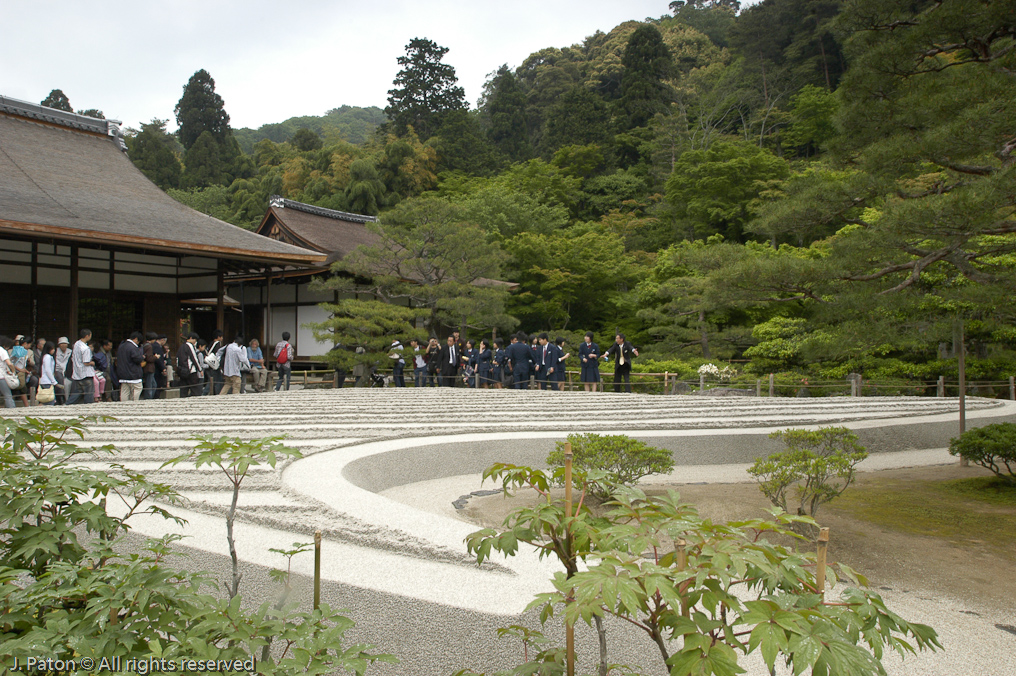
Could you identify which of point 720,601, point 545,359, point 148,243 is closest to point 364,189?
point 148,243

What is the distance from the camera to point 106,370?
10930mm

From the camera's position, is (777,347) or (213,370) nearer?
(213,370)

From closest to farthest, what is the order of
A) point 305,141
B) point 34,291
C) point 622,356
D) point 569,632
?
point 569,632 < point 622,356 < point 34,291 < point 305,141

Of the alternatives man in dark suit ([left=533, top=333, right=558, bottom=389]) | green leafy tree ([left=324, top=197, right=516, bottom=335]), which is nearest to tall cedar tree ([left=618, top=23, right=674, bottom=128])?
green leafy tree ([left=324, top=197, right=516, bottom=335])

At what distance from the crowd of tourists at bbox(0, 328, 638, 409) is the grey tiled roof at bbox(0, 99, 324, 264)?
1.84 meters

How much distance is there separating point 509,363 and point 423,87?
3104 centimetres

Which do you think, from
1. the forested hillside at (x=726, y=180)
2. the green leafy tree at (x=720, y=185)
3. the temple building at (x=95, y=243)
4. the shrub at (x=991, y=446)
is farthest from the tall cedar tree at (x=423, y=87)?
the shrub at (x=991, y=446)

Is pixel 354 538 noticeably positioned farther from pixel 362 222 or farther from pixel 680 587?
pixel 362 222

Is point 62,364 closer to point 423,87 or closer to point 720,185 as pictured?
point 720,185

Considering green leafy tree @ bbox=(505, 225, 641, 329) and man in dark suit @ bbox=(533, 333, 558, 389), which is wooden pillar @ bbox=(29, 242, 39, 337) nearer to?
man in dark suit @ bbox=(533, 333, 558, 389)

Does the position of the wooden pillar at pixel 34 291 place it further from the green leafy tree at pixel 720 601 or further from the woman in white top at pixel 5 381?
the green leafy tree at pixel 720 601

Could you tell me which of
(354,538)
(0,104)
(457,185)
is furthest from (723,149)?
(354,538)

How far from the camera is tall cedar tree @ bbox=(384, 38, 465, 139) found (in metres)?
39.0

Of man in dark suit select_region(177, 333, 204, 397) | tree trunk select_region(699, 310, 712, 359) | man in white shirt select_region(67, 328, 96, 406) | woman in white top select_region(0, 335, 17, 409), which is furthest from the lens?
tree trunk select_region(699, 310, 712, 359)
